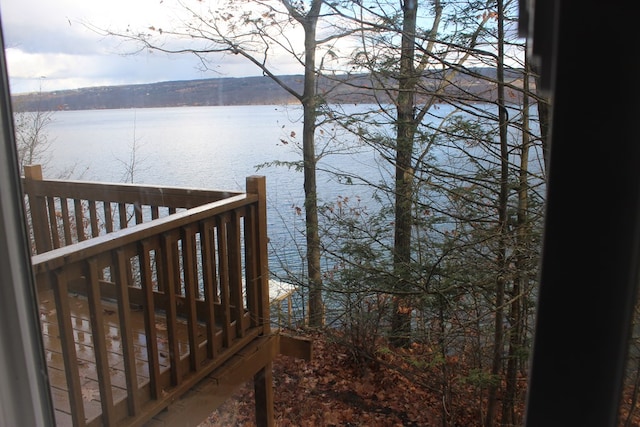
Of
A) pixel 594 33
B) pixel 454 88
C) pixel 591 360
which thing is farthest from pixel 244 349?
pixel 594 33

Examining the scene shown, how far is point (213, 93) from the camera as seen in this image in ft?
6.00

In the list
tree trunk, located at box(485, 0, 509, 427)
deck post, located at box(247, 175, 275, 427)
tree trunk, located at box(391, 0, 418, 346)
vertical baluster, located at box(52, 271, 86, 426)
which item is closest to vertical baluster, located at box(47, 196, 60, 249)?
vertical baluster, located at box(52, 271, 86, 426)

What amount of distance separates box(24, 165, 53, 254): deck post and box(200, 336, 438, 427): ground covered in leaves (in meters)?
1.04

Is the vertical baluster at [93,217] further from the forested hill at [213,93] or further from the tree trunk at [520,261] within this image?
the tree trunk at [520,261]

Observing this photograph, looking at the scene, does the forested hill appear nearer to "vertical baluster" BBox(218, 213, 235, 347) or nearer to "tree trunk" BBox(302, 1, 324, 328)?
"tree trunk" BBox(302, 1, 324, 328)

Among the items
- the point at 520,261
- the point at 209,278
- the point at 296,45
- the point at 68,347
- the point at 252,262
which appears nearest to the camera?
the point at 68,347

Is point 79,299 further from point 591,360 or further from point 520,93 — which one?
point 520,93

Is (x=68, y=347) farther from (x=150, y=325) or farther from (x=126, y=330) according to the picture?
(x=150, y=325)

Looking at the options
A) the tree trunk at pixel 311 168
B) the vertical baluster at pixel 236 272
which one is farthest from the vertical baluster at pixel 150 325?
the tree trunk at pixel 311 168

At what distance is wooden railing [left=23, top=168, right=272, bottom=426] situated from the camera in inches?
51.3

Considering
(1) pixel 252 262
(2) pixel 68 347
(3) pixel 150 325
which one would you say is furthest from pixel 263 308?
(2) pixel 68 347

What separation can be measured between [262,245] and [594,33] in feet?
6.35

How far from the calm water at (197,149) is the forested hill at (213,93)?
0.03 m

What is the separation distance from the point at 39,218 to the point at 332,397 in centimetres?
164
